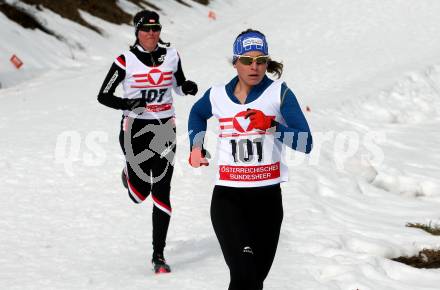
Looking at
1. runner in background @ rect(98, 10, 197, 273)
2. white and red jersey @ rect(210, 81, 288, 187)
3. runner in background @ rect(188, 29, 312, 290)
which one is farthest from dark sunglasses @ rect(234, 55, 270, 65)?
runner in background @ rect(98, 10, 197, 273)

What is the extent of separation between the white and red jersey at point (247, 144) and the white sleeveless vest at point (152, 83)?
1.88m

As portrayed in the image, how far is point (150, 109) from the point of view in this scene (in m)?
6.68

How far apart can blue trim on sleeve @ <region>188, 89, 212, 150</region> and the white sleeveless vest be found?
1.69 metres

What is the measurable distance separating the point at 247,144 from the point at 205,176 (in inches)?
222

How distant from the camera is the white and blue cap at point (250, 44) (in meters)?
4.65

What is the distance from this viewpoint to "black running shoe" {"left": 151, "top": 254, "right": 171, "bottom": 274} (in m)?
6.41

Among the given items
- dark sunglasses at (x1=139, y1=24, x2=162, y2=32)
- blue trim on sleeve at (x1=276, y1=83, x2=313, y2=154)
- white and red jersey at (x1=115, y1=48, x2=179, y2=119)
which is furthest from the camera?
white and red jersey at (x1=115, y1=48, x2=179, y2=119)

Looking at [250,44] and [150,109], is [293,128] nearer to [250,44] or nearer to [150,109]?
[250,44]

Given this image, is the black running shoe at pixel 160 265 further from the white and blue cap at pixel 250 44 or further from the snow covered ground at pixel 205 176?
the white and blue cap at pixel 250 44

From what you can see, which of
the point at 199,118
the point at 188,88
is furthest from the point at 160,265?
the point at 199,118

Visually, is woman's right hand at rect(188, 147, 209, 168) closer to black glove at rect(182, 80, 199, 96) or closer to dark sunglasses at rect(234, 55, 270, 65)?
dark sunglasses at rect(234, 55, 270, 65)

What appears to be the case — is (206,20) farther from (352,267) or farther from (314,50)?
(352,267)

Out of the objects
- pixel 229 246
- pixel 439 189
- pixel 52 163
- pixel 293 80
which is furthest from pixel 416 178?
pixel 293 80

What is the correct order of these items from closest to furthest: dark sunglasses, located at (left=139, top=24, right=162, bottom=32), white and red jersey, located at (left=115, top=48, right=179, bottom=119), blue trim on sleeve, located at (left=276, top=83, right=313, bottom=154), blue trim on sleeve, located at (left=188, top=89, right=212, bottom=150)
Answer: blue trim on sleeve, located at (left=276, top=83, right=313, bottom=154), blue trim on sleeve, located at (left=188, top=89, right=212, bottom=150), dark sunglasses, located at (left=139, top=24, right=162, bottom=32), white and red jersey, located at (left=115, top=48, right=179, bottom=119)
